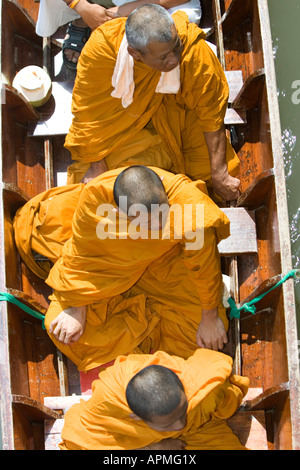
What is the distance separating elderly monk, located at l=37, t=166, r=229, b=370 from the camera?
11.9 ft

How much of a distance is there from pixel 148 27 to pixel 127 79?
38 centimetres

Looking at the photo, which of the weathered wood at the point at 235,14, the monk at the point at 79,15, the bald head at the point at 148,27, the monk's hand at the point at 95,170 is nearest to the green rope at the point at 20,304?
the monk's hand at the point at 95,170

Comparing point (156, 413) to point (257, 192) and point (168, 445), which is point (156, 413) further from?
point (257, 192)

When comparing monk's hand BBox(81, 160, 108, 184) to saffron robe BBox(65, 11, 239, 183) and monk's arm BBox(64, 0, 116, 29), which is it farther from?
monk's arm BBox(64, 0, 116, 29)

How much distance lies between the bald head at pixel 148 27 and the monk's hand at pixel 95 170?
0.89 meters

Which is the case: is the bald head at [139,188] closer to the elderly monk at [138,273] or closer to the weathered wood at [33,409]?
the elderly monk at [138,273]

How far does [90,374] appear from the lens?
4219 mm

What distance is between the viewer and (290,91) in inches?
228

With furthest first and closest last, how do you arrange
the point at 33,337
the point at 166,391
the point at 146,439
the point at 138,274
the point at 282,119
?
the point at 282,119, the point at 33,337, the point at 138,274, the point at 146,439, the point at 166,391

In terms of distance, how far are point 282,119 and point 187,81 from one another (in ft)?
6.23

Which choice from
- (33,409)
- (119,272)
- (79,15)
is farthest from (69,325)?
(79,15)

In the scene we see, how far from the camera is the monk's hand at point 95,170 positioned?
4.46 m

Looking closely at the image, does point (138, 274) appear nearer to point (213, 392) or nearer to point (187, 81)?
point (213, 392)
